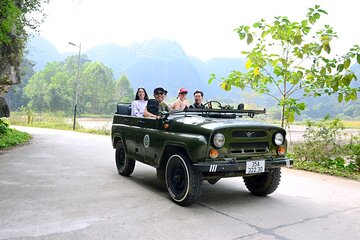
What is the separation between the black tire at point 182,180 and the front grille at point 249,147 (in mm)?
610

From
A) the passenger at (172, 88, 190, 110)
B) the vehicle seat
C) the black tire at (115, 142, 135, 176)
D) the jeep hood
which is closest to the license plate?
the jeep hood

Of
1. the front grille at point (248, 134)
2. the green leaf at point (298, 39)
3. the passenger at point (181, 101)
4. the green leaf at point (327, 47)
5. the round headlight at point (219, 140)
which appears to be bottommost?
the round headlight at point (219, 140)

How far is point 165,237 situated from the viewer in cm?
365

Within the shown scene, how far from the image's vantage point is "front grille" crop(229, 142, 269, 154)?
4.75m

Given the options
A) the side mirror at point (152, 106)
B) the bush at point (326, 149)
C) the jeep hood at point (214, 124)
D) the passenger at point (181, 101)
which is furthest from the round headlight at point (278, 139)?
the bush at point (326, 149)

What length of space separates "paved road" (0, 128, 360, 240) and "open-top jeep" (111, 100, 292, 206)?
311mm

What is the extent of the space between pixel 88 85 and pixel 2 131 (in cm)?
7081

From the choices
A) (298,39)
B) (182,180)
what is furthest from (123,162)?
(298,39)

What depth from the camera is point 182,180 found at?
16.4ft

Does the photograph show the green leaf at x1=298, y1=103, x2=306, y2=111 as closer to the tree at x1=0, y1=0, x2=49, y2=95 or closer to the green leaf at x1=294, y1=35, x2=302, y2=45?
the green leaf at x1=294, y1=35, x2=302, y2=45

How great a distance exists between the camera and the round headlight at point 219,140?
4.57 meters

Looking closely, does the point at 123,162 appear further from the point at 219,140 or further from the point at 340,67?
the point at 340,67

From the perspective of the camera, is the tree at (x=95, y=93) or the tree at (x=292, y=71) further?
the tree at (x=95, y=93)

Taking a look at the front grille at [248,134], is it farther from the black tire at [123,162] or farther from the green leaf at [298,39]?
the green leaf at [298,39]
